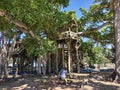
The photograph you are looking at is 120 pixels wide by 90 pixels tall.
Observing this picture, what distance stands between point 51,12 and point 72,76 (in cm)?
610

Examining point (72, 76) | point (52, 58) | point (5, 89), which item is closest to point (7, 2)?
point (5, 89)

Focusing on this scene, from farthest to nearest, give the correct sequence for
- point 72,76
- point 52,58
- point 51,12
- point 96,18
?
point 52,58 < point 96,18 < point 72,76 < point 51,12

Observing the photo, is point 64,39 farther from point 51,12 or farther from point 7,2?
point 7,2

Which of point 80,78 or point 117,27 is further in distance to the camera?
point 117,27

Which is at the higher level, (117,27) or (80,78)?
(117,27)

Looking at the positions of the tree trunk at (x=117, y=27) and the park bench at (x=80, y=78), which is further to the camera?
the tree trunk at (x=117, y=27)

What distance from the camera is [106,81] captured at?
16.8 m

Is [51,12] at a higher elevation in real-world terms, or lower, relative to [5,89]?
higher

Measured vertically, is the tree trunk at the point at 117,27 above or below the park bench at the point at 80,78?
above

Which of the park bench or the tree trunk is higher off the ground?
the tree trunk

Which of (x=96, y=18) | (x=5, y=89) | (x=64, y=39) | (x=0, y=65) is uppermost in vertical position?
(x=96, y=18)

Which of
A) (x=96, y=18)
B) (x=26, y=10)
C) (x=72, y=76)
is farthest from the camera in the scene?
(x=96, y=18)

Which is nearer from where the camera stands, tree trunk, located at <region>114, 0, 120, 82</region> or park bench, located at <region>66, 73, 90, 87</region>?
park bench, located at <region>66, 73, 90, 87</region>

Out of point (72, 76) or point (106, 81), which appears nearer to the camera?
point (106, 81)
